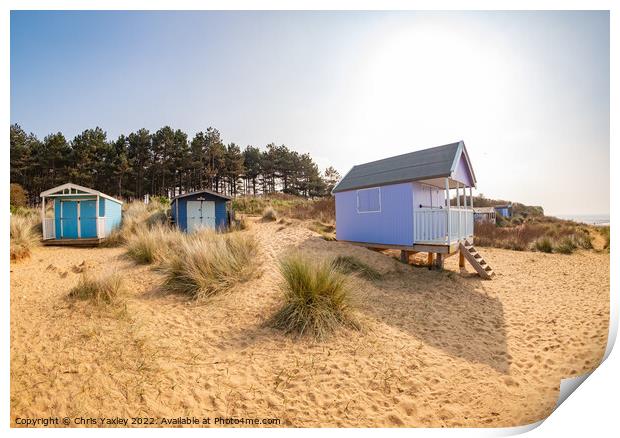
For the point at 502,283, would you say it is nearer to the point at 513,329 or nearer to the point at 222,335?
the point at 513,329

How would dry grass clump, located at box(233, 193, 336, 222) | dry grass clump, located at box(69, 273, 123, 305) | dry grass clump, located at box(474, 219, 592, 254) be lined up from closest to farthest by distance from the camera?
dry grass clump, located at box(69, 273, 123, 305) < dry grass clump, located at box(233, 193, 336, 222) < dry grass clump, located at box(474, 219, 592, 254)

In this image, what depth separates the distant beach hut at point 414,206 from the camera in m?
7.72

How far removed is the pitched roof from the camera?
7.46 meters

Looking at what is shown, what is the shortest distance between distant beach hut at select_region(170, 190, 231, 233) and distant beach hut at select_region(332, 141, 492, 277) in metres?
5.37

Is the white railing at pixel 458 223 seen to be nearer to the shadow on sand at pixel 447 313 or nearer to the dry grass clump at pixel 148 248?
the shadow on sand at pixel 447 313

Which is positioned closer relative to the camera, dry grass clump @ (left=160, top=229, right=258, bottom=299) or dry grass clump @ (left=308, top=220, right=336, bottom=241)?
dry grass clump @ (left=160, top=229, right=258, bottom=299)

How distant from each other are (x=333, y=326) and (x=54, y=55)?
461 centimetres

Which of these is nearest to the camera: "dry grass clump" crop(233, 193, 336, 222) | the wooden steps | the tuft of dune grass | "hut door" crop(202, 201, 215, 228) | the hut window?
the wooden steps

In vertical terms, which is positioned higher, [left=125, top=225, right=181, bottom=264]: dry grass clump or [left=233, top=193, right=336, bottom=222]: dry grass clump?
[left=233, top=193, right=336, bottom=222]: dry grass clump

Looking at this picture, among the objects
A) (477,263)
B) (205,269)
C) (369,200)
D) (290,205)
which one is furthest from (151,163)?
(477,263)

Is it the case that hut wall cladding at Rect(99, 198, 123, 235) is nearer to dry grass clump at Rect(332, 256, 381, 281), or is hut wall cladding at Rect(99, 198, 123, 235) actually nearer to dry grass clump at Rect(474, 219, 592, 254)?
dry grass clump at Rect(332, 256, 381, 281)

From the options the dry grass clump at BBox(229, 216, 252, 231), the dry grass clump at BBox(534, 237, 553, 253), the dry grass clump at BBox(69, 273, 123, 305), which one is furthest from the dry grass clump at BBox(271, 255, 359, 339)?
the dry grass clump at BBox(534, 237, 553, 253)

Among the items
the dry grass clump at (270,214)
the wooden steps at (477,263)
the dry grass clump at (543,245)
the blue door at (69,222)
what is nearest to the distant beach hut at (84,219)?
the blue door at (69,222)
